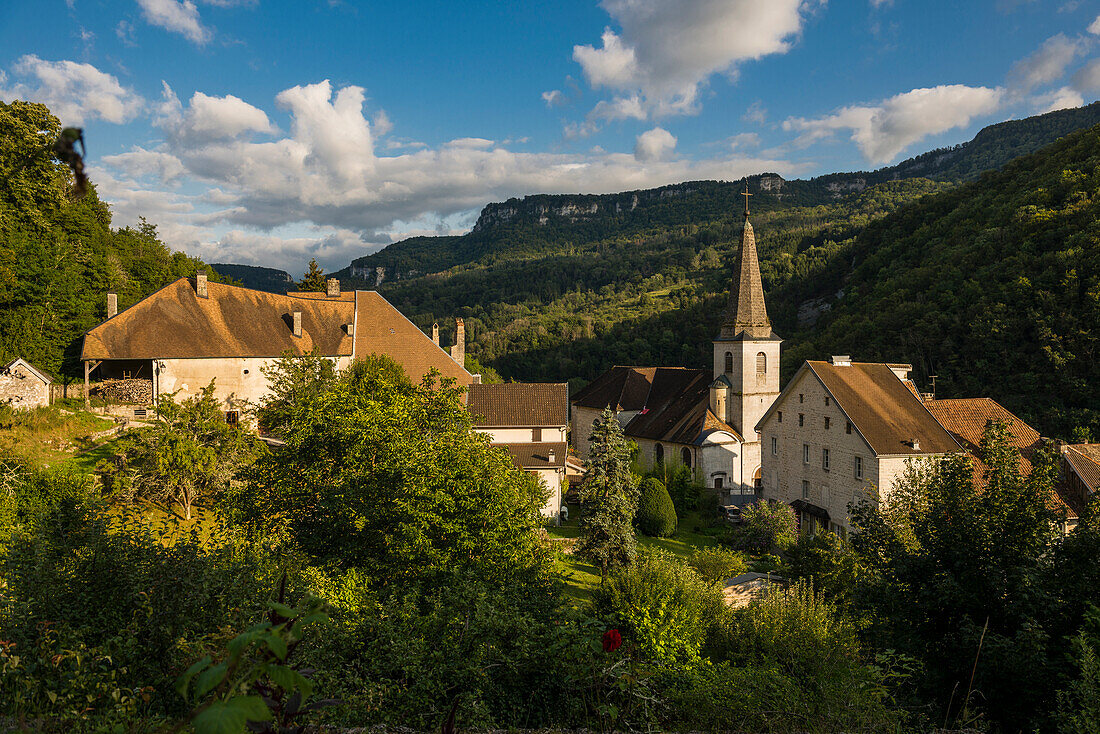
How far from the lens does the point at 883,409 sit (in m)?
29.4

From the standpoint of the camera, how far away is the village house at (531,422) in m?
32.7

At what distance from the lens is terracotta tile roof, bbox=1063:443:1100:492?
24359 mm

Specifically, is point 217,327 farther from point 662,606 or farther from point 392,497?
Result: point 662,606

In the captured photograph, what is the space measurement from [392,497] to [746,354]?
3308cm

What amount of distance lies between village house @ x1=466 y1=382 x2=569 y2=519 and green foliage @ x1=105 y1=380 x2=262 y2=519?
1429 centimetres

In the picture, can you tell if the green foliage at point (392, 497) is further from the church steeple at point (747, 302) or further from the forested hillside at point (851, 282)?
the forested hillside at point (851, 282)

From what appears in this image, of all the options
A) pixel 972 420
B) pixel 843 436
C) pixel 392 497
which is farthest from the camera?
pixel 972 420

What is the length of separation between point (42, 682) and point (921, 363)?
6853cm

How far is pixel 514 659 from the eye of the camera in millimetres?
8398

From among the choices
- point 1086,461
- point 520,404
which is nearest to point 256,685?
point 1086,461

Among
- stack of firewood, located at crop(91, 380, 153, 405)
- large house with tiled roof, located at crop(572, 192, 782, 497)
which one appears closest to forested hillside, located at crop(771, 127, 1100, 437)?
large house with tiled roof, located at crop(572, 192, 782, 497)

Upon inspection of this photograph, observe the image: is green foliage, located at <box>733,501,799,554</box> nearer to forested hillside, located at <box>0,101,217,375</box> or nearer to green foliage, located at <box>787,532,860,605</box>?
green foliage, located at <box>787,532,860,605</box>

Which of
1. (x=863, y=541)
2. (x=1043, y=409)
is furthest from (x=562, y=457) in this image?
(x=1043, y=409)

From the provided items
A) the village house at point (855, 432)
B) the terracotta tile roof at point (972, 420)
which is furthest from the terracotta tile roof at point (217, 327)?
the terracotta tile roof at point (972, 420)
